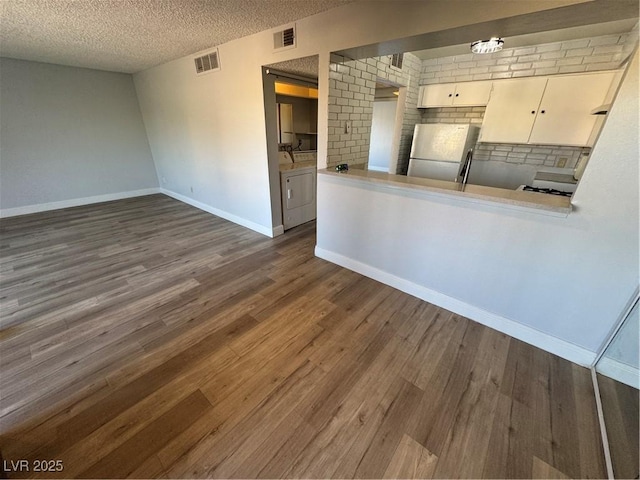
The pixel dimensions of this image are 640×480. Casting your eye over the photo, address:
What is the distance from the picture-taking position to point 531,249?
168cm

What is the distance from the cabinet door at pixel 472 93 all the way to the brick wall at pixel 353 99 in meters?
0.81

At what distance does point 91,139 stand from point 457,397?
6626mm

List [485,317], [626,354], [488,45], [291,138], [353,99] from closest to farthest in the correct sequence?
1. [626,354]
2. [485,317]
3. [488,45]
4. [353,99]
5. [291,138]

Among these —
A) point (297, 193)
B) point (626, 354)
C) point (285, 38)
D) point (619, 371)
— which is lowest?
point (619, 371)

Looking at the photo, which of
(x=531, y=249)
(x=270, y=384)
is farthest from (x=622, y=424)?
(x=270, y=384)

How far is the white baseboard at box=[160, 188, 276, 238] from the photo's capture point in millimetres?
3572

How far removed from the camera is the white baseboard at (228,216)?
3572 millimetres

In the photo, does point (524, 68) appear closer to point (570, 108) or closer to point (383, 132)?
point (570, 108)

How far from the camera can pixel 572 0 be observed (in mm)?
1255

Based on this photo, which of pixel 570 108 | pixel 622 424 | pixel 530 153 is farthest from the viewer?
pixel 530 153

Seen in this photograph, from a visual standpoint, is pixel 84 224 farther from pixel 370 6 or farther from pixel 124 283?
pixel 370 6

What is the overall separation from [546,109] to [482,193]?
2319 millimetres

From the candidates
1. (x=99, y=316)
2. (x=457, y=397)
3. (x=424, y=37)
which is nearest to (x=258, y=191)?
(x=99, y=316)

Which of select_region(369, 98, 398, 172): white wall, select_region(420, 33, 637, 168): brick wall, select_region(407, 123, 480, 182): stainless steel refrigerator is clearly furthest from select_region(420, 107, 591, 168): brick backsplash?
select_region(369, 98, 398, 172): white wall
